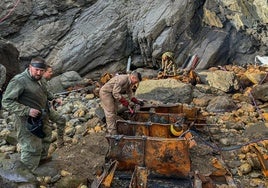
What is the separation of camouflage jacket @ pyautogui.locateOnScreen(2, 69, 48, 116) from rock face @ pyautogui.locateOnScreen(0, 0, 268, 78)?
1115 centimetres

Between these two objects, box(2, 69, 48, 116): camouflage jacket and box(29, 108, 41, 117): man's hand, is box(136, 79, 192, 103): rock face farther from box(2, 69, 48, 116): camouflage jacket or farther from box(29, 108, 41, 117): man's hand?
box(29, 108, 41, 117): man's hand

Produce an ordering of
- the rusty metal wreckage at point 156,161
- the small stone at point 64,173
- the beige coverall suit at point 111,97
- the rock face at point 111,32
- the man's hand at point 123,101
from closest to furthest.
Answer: the rusty metal wreckage at point 156,161
the small stone at point 64,173
the man's hand at point 123,101
the beige coverall suit at point 111,97
the rock face at point 111,32

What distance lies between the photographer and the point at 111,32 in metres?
16.9

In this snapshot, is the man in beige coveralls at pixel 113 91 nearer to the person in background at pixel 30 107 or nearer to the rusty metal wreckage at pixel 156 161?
the rusty metal wreckage at pixel 156 161

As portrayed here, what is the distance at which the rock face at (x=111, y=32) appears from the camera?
16672mm

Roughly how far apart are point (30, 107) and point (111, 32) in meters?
11.9

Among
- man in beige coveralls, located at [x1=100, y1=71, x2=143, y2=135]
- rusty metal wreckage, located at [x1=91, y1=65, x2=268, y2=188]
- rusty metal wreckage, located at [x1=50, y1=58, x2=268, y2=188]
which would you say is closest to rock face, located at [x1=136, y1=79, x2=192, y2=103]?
man in beige coveralls, located at [x1=100, y1=71, x2=143, y2=135]

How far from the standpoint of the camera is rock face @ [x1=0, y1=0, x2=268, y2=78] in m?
16.7

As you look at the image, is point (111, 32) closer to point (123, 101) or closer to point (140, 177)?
point (123, 101)

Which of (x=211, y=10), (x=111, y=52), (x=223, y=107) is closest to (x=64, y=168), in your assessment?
(x=223, y=107)

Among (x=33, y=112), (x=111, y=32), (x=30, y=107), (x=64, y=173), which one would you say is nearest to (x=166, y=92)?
(x=64, y=173)

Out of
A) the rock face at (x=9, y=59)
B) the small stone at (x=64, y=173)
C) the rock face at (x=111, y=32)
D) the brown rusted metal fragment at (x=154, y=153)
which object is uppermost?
the rock face at (x=111, y=32)

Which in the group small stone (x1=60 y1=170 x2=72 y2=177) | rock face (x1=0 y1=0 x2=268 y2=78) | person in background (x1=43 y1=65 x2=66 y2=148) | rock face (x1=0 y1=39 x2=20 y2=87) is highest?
rock face (x1=0 y1=0 x2=268 y2=78)

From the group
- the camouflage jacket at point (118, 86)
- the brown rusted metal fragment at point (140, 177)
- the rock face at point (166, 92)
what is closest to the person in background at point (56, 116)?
the camouflage jacket at point (118, 86)
